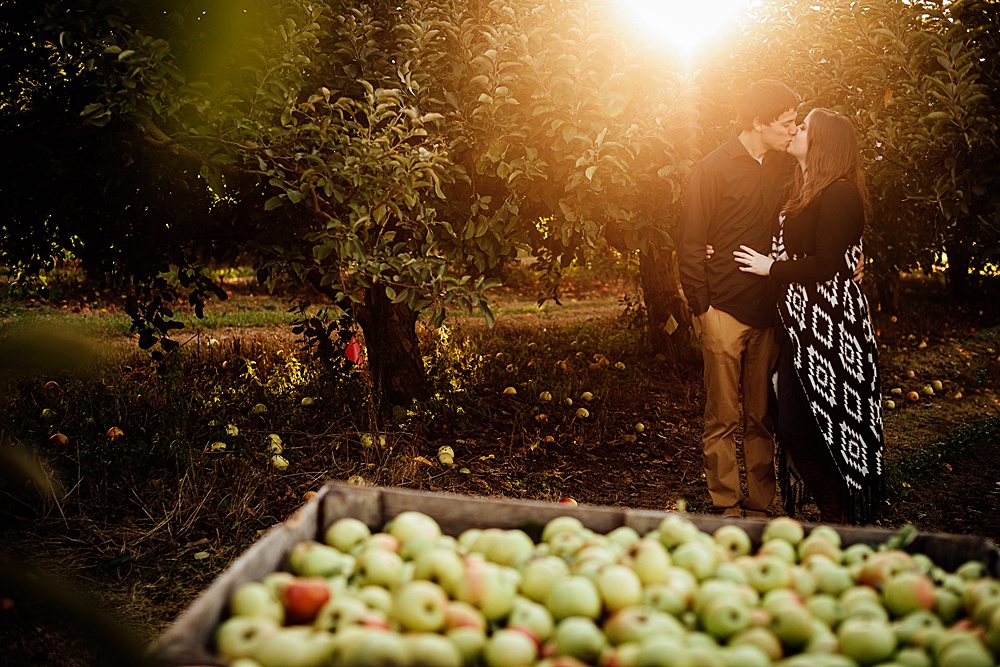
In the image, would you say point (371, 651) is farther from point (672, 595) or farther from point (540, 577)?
point (672, 595)

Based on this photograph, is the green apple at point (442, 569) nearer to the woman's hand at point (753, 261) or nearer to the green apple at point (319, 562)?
the green apple at point (319, 562)

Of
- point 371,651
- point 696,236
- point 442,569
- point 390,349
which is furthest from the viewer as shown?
point 390,349

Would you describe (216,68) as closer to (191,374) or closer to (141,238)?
(141,238)

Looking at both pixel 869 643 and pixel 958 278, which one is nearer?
pixel 869 643

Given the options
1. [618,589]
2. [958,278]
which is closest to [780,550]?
[618,589]

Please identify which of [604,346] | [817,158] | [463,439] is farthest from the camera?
[604,346]

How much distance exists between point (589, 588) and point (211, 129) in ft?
9.88

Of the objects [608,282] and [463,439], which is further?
[608,282]

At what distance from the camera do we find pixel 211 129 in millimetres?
3707

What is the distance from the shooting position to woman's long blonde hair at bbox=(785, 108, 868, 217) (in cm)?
338

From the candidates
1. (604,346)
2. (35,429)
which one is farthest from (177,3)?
(604,346)

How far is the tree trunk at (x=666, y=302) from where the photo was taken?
667 cm

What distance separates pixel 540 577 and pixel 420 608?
26 cm

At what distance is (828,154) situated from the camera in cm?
339
